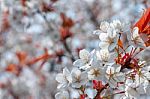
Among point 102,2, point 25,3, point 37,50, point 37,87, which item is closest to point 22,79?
point 37,87

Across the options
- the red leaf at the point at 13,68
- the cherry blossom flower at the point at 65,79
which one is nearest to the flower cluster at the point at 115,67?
the cherry blossom flower at the point at 65,79

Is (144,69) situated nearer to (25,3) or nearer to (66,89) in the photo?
(66,89)

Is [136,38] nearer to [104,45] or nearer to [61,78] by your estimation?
[104,45]

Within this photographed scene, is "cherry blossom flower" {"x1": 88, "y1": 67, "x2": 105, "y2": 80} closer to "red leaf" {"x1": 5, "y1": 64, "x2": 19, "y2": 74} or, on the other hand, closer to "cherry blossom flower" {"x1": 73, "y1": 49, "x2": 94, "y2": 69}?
"cherry blossom flower" {"x1": 73, "y1": 49, "x2": 94, "y2": 69}

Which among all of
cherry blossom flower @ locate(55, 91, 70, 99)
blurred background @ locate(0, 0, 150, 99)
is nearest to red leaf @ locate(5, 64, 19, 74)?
blurred background @ locate(0, 0, 150, 99)

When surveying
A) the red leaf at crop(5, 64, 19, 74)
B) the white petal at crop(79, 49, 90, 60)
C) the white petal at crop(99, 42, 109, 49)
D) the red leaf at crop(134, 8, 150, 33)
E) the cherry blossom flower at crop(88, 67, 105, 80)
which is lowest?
the cherry blossom flower at crop(88, 67, 105, 80)

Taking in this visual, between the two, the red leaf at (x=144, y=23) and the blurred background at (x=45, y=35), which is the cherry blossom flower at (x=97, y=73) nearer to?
the red leaf at (x=144, y=23)
